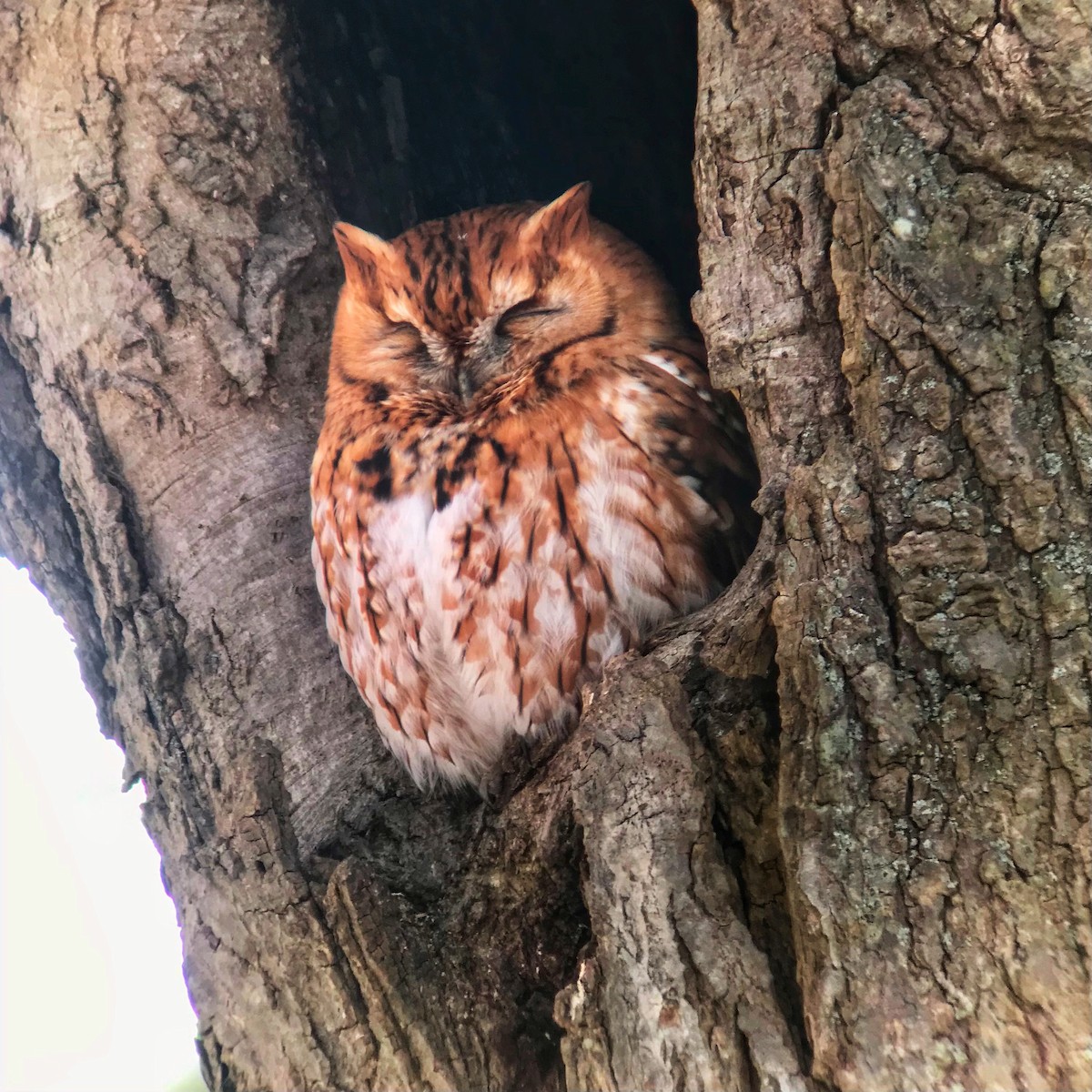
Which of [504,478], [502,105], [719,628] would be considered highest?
[502,105]

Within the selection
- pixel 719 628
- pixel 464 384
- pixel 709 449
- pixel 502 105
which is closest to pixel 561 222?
pixel 464 384

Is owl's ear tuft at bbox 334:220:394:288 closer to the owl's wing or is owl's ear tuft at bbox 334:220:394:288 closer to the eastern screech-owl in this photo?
the eastern screech-owl

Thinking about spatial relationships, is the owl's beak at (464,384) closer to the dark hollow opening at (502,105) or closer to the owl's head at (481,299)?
the owl's head at (481,299)

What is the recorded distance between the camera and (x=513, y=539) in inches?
68.4

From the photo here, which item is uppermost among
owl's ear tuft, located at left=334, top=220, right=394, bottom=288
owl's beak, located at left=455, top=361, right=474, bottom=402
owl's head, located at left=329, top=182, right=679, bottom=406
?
owl's ear tuft, located at left=334, top=220, right=394, bottom=288

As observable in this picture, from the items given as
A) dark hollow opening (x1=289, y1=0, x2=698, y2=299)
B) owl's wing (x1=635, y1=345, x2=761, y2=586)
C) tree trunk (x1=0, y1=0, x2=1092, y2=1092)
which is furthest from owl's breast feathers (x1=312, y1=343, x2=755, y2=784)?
dark hollow opening (x1=289, y1=0, x2=698, y2=299)

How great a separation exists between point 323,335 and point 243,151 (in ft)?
1.15

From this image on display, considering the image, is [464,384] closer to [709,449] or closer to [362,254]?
[362,254]

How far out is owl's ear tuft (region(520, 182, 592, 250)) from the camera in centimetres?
187

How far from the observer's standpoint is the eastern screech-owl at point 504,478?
1.73m

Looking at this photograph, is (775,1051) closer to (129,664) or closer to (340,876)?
(340,876)

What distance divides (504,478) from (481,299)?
0.33 metres

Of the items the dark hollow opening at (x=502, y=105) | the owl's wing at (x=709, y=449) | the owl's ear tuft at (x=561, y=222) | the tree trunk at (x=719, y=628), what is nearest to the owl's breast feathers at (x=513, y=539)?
the owl's wing at (x=709, y=449)

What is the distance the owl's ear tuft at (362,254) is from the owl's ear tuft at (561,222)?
25 cm
